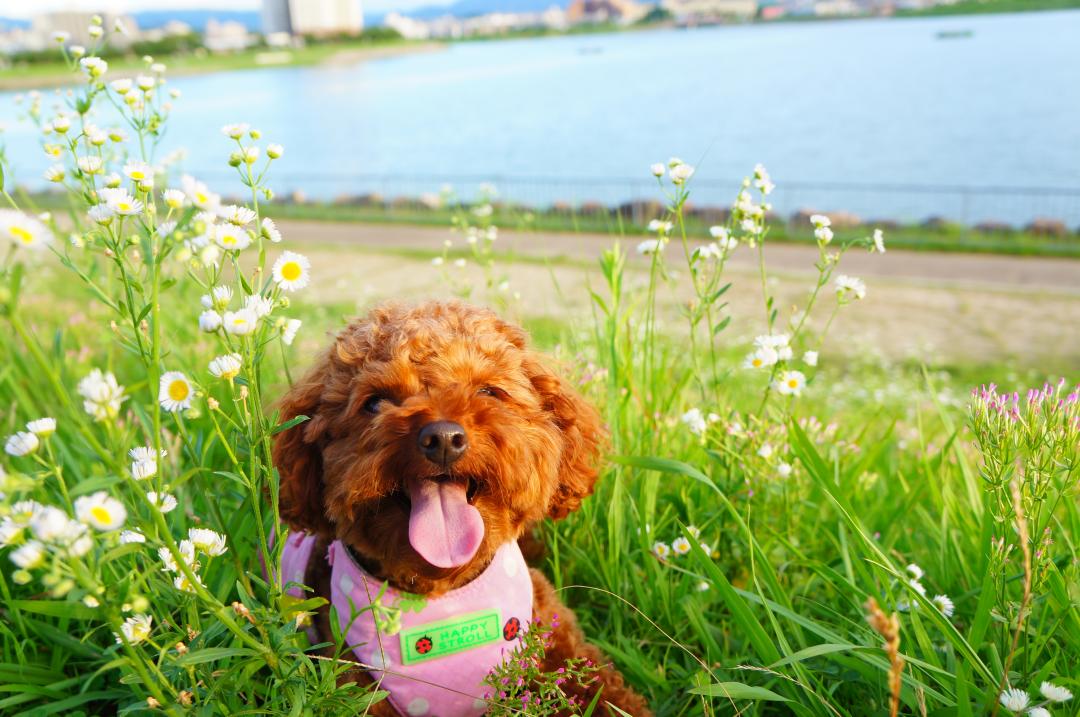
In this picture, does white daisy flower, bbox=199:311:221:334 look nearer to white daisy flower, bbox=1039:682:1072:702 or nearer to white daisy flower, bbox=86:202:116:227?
white daisy flower, bbox=86:202:116:227

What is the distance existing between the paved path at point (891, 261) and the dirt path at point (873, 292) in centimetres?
2

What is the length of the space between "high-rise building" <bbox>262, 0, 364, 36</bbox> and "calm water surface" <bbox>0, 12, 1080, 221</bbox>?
94.9 ft

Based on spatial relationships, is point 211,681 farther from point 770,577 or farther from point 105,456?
point 770,577

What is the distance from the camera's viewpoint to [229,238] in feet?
4.49

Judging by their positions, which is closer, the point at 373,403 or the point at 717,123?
the point at 373,403

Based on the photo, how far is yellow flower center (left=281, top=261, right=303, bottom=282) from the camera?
1464 mm

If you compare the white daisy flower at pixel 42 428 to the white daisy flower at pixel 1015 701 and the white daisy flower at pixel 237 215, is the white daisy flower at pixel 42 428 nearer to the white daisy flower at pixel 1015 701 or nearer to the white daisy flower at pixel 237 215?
the white daisy flower at pixel 237 215

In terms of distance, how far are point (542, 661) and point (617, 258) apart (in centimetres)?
162

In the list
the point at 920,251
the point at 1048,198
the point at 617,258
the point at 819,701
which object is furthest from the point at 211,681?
the point at 1048,198

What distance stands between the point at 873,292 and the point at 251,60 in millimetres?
85073

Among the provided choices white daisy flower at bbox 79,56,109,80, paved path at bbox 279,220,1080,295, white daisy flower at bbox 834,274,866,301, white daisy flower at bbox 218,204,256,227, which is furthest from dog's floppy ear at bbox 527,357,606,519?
paved path at bbox 279,220,1080,295

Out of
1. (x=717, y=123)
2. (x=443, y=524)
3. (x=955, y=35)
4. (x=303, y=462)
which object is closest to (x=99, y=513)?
(x=443, y=524)

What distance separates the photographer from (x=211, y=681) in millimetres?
1622

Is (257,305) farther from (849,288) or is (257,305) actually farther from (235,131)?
(849,288)
